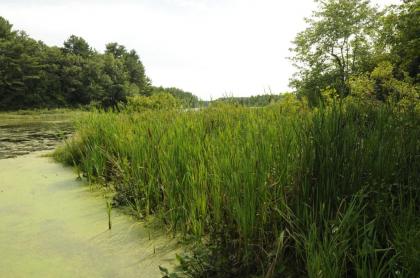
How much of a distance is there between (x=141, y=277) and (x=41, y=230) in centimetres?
116

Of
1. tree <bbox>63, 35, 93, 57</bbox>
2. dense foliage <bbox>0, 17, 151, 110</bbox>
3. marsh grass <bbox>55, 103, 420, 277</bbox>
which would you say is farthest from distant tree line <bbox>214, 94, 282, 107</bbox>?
tree <bbox>63, 35, 93, 57</bbox>

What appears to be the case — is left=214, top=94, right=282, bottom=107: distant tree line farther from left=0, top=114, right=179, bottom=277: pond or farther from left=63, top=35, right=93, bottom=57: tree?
left=63, top=35, right=93, bottom=57: tree

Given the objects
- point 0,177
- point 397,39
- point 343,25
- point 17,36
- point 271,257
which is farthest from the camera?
point 17,36

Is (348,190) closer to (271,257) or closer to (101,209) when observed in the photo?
(271,257)

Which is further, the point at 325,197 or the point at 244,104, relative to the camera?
the point at 244,104

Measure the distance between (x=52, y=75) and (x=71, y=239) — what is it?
41.3 metres

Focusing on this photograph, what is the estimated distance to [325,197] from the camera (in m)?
1.63

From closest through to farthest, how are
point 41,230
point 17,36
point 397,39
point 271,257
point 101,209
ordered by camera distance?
1. point 271,257
2. point 41,230
3. point 101,209
4. point 397,39
5. point 17,36

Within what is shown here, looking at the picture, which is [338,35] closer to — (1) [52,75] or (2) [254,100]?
(2) [254,100]

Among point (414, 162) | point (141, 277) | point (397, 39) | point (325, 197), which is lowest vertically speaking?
point (141, 277)

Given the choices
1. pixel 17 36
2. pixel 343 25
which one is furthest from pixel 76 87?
pixel 343 25

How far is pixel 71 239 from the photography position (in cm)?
227

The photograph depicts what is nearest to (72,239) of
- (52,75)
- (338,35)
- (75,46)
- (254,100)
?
(254,100)

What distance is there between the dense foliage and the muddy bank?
3510 cm
